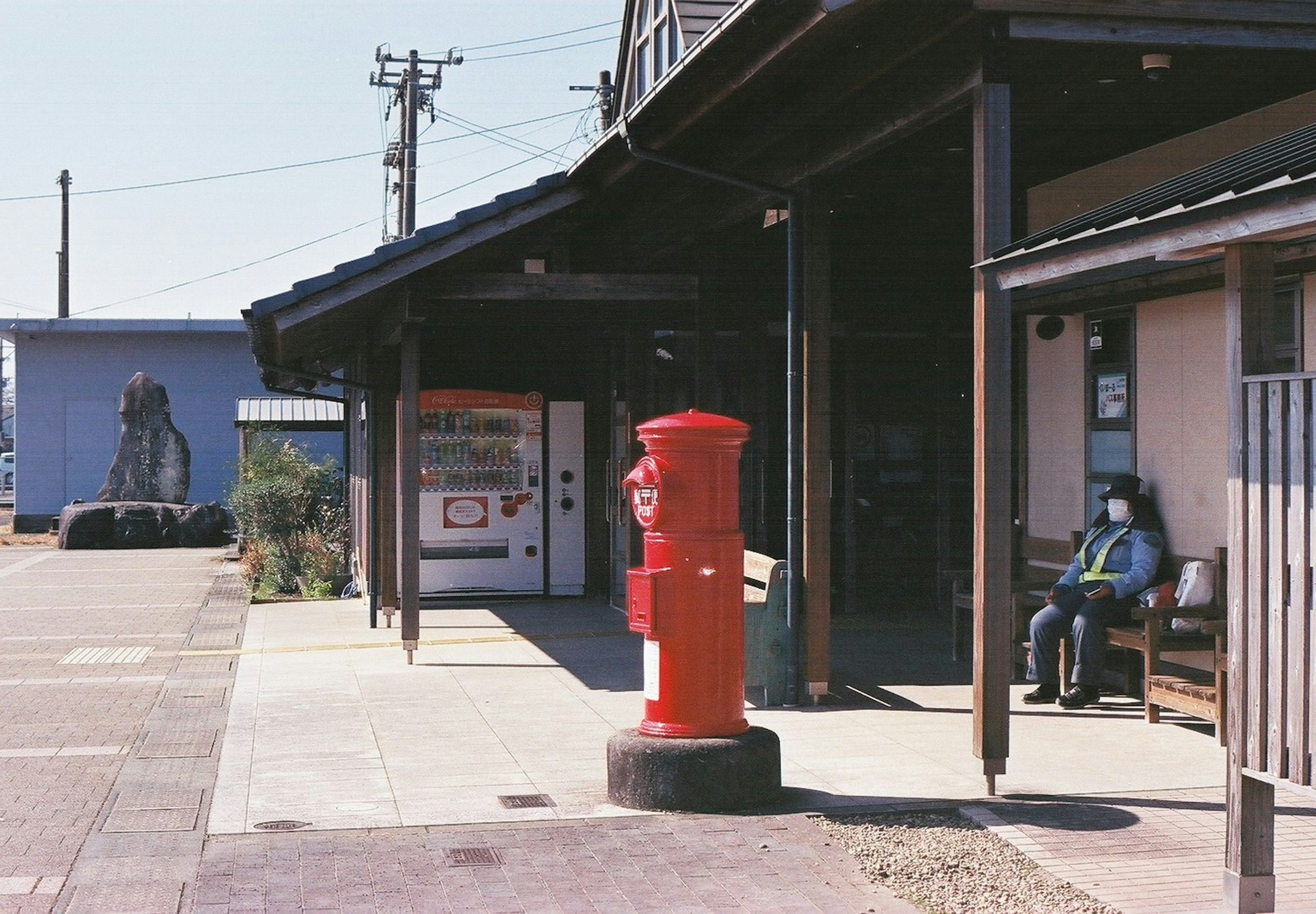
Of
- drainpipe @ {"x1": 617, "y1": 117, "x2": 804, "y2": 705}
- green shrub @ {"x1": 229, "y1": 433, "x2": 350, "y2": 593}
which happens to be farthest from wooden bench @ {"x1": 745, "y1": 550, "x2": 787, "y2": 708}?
green shrub @ {"x1": 229, "y1": 433, "x2": 350, "y2": 593}

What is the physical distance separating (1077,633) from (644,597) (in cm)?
343

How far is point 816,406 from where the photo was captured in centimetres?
906

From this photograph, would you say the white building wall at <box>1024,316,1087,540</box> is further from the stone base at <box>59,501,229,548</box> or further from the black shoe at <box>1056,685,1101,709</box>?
the stone base at <box>59,501,229,548</box>

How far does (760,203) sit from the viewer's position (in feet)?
32.0

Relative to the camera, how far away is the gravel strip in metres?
5.19

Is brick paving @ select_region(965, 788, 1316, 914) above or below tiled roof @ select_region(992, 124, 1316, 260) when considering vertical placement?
below

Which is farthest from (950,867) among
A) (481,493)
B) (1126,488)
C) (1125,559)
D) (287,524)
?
(287,524)

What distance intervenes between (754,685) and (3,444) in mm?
68973

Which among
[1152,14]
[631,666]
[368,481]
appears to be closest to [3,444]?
[368,481]

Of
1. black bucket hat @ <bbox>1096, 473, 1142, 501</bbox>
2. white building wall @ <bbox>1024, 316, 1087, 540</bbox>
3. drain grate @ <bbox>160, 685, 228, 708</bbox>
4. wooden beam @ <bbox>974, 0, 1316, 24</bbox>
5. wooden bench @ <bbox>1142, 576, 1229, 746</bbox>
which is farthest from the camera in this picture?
white building wall @ <bbox>1024, 316, 1087, 540</bbox>

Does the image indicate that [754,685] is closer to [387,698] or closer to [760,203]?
[387,698]

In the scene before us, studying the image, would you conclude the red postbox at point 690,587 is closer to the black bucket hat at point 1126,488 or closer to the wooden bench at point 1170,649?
the wooden bench at point 1170,649

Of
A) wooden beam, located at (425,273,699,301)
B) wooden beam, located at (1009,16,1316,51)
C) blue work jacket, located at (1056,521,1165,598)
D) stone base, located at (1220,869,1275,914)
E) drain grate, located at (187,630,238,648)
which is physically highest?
wooden beam, located at (1009,16,1316,51)

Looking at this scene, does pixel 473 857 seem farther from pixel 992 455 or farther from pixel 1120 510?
pixel 1120 510
